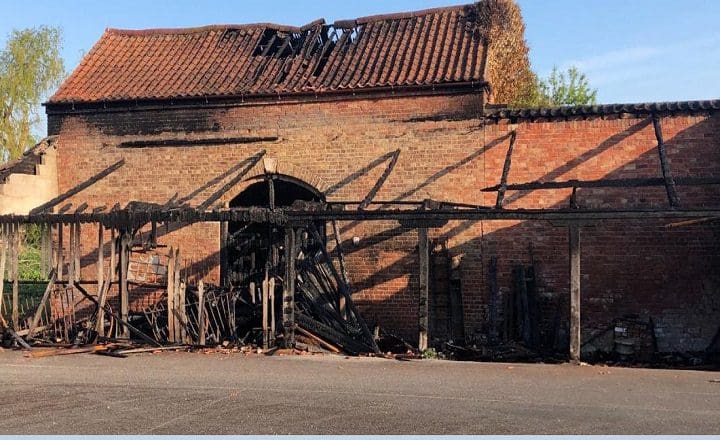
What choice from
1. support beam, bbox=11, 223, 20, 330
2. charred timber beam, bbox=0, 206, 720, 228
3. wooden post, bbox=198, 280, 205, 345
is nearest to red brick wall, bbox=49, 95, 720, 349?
charred timber beam, bbox=0, 206, 720, 228

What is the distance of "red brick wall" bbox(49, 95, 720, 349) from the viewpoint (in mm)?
13055

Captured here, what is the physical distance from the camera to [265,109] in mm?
15383

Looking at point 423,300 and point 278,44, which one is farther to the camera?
point 278,44

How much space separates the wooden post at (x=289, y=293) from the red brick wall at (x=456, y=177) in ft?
7.03

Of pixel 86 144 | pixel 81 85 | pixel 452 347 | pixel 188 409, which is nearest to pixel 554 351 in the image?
pixel 452 347

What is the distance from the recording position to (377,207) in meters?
14.5

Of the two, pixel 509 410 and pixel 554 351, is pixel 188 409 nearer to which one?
pixel 509 410

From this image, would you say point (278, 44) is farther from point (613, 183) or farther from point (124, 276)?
point (613, 183)

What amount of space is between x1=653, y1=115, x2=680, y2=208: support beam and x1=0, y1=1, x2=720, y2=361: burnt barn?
0.06m

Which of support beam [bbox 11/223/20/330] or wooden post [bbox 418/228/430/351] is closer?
wooden post [bbox 418/228/430/351]

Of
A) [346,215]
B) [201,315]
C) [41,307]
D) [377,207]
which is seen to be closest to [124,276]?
[41,307]

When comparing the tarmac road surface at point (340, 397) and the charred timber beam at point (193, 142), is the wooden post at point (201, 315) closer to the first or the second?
the tarmac road surface at point (340, 397)

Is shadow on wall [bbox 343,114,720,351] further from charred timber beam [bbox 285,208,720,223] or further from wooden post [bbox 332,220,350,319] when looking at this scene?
charred timber beam [bbox 285,208,720,223]

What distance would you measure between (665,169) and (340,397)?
6822 mm
